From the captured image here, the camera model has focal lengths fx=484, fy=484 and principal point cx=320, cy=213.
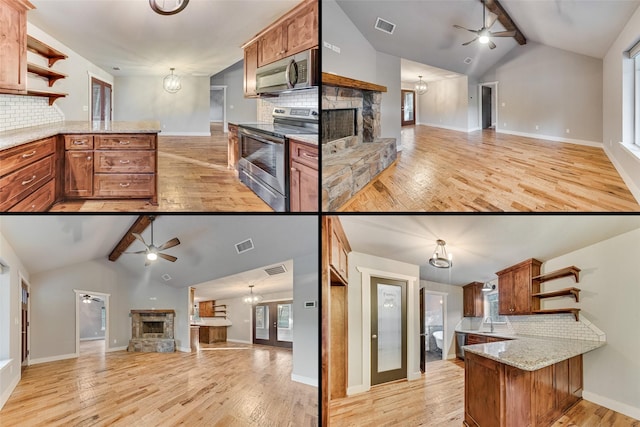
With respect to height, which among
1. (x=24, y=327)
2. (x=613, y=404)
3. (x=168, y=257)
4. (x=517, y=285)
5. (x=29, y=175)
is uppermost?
(x=29, y=175)

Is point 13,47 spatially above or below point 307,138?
above

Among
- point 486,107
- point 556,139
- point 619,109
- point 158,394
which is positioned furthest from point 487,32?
point 158,394

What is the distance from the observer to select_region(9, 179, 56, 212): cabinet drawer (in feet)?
7.24

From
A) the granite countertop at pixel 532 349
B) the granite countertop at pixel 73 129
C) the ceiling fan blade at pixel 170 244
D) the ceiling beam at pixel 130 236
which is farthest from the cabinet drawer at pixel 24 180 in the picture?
the granite countertop at pixel 532 349

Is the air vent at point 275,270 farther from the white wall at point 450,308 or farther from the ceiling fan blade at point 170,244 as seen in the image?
the white wall at point 450,308

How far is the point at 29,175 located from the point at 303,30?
1.39 m

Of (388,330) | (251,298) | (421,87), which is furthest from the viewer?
(251,298)

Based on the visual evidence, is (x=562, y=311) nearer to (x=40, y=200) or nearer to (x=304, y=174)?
(x=304, y=174)

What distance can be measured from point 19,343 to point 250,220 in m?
1.32

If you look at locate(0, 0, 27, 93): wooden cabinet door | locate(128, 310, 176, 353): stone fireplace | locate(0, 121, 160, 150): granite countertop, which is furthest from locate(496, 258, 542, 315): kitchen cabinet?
locate(0, 0, 27, 93): wooden cabinet door

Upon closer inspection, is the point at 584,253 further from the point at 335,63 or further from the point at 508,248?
the point at 335,63

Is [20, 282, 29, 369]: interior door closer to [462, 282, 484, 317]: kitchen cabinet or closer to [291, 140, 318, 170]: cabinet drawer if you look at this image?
[291, 140, 318, 170]: cabinet drawer

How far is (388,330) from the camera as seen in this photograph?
2.39m

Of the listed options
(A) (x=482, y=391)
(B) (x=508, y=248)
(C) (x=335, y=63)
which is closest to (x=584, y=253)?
(B) (x=508, y=248)
